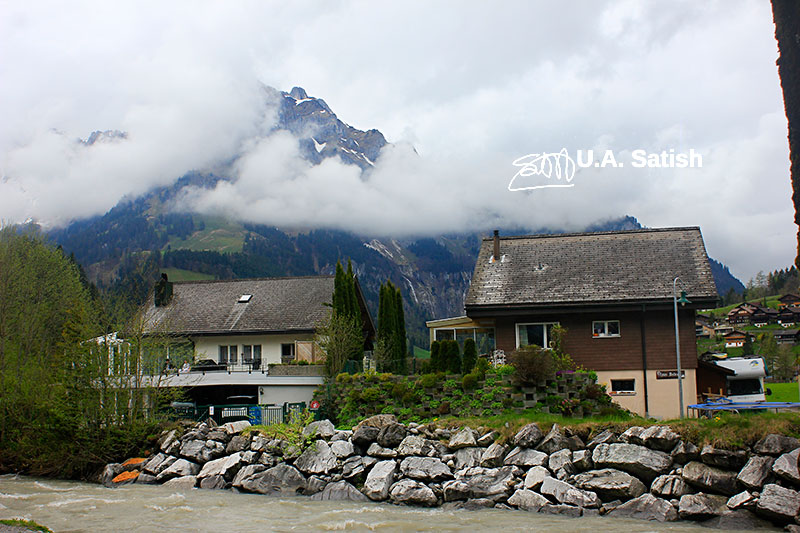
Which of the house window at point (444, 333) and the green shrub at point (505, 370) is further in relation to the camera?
the house window at point (444, 333)

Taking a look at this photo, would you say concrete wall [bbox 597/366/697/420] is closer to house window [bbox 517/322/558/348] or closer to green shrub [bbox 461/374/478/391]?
house window [bbox 517/322/558/348]

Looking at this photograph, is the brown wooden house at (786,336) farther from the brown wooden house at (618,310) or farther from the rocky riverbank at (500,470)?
the rocky riverbank at (500,470)

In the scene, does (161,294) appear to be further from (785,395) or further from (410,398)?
(785,395)

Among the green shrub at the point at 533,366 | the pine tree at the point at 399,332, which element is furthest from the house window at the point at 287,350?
the green shrub at the point at 533,366

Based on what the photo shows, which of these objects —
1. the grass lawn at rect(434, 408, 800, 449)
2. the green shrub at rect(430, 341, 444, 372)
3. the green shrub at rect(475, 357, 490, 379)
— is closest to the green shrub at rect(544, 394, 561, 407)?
the grass lawn at rect(434, 408, 800, 449)

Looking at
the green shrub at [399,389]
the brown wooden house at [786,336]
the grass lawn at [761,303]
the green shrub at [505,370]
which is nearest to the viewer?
the green shrub at [505,370]

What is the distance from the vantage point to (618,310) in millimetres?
28281

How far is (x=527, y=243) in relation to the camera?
110 feet

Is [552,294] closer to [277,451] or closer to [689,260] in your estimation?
[689,260]

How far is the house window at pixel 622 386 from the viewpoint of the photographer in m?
28.1

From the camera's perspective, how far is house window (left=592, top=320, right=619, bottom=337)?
93.8 ft

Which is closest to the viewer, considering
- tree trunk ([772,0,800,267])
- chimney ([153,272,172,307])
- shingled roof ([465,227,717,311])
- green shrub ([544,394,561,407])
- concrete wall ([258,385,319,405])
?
tree trunk ([772,0,800,267])

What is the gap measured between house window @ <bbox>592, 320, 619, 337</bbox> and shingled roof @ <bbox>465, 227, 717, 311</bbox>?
1.03 metres

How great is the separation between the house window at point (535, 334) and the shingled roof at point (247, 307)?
47.8 ft
